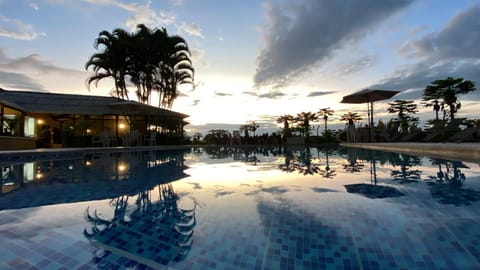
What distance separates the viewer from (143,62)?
14586 millimetres

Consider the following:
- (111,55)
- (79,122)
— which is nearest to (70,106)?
(79,122)

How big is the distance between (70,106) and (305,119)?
814 inches

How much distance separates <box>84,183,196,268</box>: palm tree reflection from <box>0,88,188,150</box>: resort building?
11.2m

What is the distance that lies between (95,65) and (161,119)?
5098 mm

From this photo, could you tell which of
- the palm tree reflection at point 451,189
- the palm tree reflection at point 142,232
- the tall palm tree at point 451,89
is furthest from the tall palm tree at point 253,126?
the palm tree reflection at point 142,232

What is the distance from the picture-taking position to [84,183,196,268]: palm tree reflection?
1.54 m

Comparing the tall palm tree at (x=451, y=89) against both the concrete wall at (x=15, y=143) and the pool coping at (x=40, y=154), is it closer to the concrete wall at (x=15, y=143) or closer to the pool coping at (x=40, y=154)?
the pool coping at (x=40, y=154)

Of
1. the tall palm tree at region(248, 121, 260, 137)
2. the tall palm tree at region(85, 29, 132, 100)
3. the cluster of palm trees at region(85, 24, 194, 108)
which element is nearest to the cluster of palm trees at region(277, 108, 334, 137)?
the tall palm tree at region(248, 121, 260, 137)

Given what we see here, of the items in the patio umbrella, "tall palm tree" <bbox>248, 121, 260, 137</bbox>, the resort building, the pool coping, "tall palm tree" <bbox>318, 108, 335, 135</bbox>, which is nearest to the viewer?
the pool coping

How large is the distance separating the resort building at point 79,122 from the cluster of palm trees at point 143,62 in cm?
165

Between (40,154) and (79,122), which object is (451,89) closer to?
(40,154)

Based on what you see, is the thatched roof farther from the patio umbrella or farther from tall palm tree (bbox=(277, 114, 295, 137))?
tall palm tree (bbox=(277, 114, 295, 137))

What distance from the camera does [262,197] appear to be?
9.43 feet

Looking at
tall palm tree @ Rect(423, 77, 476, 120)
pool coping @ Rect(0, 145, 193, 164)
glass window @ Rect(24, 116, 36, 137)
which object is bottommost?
pool coping @ Rect(0, 145, 193, 164)
